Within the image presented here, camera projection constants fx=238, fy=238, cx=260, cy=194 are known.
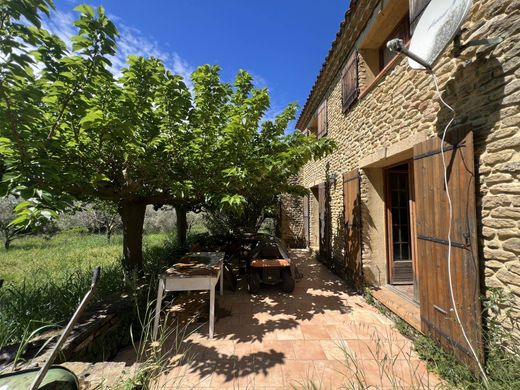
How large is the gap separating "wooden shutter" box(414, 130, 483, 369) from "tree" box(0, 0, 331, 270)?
6.33ft

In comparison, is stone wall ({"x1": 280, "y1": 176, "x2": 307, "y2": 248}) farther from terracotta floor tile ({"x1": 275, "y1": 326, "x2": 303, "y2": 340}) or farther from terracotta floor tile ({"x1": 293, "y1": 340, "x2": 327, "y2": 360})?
terracotta floor tile ({"x1": 293, "y1": 340, "x2": 327, "y2": 360})

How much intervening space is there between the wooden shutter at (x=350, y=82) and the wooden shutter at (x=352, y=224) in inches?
66.4

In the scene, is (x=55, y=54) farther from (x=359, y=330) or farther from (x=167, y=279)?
(x=359, y=330)

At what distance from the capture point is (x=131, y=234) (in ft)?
15.5

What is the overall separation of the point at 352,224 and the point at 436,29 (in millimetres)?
3671

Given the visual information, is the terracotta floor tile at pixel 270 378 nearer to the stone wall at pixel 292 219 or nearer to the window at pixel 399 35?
the window at pixel 399 35

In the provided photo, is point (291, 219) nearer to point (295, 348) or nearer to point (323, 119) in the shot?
point (323, 119)

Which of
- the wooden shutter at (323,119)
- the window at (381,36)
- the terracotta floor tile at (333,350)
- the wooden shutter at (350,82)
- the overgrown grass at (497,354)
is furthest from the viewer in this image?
the wooden shutter at (323,119)

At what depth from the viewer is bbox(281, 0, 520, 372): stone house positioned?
7.25 ft

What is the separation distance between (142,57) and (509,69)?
161 inches

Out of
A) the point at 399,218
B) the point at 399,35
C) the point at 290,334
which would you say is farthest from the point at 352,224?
the point at 399,35

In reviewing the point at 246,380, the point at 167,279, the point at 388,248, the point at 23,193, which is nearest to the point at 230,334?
the point at 246,380

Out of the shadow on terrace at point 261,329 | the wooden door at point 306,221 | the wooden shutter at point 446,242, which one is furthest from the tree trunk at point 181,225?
the wooden shutter at point 446,242

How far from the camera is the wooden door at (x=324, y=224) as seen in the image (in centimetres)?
725
